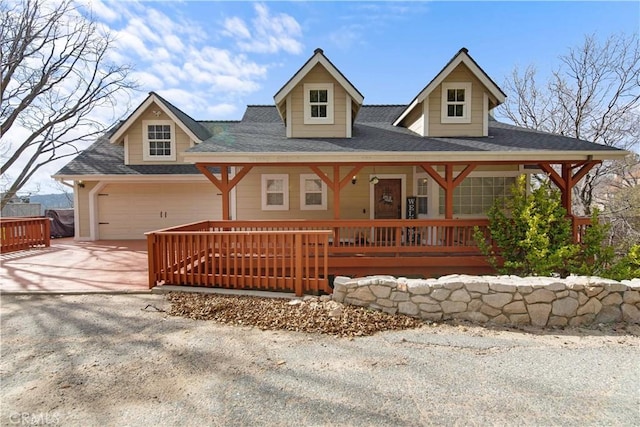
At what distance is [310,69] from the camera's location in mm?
8531

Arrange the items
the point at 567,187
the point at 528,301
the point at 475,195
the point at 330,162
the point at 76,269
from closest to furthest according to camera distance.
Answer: the point at 528,301 → the point at 76,269 → the point at 330,162 → the point at 567,187 → the point at 475,195

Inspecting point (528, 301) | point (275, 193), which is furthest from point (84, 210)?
point (528, 301)

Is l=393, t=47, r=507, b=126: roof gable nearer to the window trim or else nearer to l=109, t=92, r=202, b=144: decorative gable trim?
the window trim

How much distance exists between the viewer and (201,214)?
11547 mm

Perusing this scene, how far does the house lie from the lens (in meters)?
7.04

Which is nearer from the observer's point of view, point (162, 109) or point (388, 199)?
point (388, 199)

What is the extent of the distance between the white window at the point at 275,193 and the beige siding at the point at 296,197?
5.2 inches

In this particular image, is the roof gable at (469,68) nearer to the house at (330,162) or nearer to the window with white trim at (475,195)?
the house at (330,162)

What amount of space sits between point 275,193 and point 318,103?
3130 mm

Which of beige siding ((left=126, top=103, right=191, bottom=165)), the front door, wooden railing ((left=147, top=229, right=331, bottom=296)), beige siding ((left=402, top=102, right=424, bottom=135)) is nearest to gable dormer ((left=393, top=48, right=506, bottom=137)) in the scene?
beige siding ((left=402, top=102, right=424, bottom=135))

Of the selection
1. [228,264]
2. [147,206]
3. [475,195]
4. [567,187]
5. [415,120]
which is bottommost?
[228,264]

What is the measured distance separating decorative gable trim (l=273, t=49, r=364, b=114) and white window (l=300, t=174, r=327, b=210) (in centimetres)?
261

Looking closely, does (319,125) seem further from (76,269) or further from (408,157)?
(76,269)

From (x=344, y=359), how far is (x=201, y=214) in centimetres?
973
